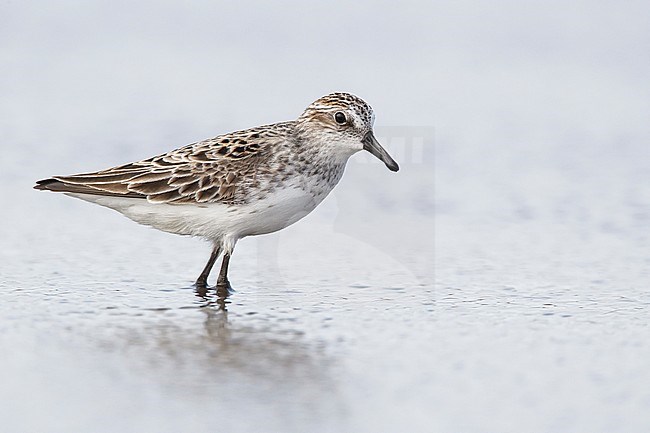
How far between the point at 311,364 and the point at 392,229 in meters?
3.35

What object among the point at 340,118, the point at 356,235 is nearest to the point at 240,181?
the point at 340,118

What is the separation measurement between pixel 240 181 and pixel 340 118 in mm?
841

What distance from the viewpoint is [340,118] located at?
8.18 metres

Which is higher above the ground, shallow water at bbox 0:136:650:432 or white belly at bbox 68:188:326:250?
white belly at bbox 68:188:326:250

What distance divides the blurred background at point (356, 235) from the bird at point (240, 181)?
454 millimetres

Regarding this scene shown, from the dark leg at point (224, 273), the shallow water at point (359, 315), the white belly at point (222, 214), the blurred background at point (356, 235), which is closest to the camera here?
the shallow water at point (359, 315)

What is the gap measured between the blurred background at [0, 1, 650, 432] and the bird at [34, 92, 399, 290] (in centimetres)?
45

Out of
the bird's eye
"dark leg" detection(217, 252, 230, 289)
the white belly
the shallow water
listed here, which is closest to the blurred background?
the shallow water

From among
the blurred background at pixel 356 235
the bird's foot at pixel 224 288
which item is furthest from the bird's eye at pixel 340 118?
the bird's foot at pixel 224 288

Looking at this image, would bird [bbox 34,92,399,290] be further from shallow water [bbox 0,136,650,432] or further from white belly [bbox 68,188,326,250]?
shallow water [bbox 0,136,650,432]

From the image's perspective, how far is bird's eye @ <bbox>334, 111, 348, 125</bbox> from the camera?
8.17 m

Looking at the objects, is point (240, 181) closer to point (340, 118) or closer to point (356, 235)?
point (340, 118)

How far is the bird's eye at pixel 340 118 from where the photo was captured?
322 inches

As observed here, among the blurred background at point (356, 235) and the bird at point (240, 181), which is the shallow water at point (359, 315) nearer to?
the blurred background at point (356, 235)
